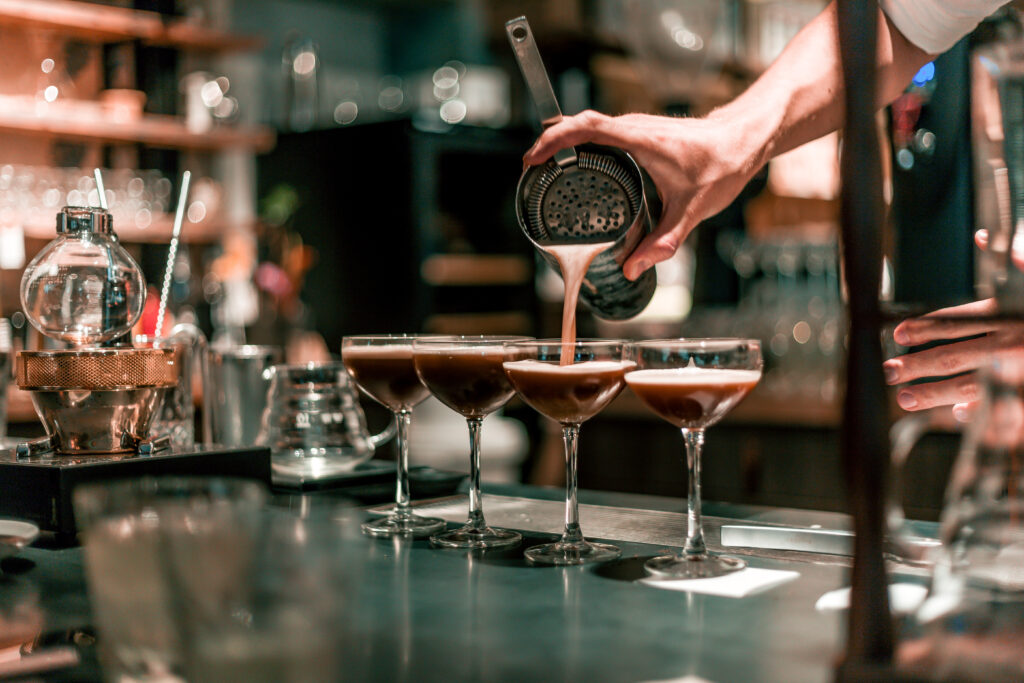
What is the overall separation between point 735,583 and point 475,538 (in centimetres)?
33

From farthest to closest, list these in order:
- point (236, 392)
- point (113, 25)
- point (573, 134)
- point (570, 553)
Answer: point (113, 25) < point (236, 392) < point (573, 134) < point (570, 553)

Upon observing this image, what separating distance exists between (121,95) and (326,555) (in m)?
4.52

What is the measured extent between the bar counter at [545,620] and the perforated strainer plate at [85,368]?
0.66ft

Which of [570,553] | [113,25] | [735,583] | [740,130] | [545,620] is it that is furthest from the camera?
[113,25]

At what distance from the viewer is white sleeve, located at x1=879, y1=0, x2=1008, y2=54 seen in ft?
4.54

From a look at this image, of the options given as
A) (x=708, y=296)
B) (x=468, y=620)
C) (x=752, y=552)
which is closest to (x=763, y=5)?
(x=708, y=296)

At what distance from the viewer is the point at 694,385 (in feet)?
3.55

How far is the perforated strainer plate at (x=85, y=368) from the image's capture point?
127cm

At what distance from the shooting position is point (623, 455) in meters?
4.04

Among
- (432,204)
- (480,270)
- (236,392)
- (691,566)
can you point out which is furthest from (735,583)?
(480,270)

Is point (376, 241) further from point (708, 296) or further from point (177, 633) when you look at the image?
point (177, 633)

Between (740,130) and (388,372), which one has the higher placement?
(740,130)

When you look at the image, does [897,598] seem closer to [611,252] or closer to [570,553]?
[570,553]

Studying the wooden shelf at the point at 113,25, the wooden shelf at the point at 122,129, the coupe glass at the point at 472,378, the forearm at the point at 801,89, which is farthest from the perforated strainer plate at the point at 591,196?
the wooden shelf at the point at 113,25
